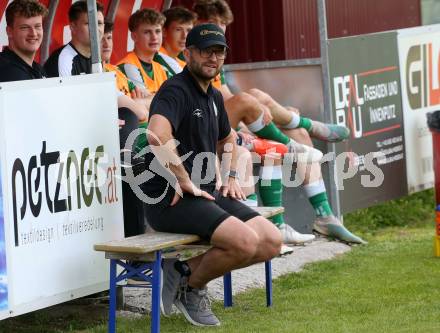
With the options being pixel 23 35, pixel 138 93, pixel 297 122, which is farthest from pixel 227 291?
pixel 297 122

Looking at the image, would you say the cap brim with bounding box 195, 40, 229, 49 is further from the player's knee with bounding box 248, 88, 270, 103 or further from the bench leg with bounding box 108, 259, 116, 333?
the player's knee with bounding box 248, 88, 270, 103

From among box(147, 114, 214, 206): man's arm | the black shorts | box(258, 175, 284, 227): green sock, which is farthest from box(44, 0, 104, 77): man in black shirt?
box(258, 175, 284, 227): green sock

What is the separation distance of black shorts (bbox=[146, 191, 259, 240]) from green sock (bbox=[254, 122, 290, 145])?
2.43 m

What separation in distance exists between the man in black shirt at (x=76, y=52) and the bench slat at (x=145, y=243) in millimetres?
1498

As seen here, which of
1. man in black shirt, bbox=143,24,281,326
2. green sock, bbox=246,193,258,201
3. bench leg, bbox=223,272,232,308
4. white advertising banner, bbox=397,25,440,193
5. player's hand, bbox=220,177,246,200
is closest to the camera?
man in black shirt, bbox=143,24,281,326

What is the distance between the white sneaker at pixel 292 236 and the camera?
354 inches

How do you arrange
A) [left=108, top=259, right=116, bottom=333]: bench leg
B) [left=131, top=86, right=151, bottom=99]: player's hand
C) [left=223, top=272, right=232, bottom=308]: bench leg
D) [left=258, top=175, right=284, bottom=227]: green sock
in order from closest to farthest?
[left=108, top=259, right=116, bottom=333]: bench leg < [left=223, top=272, right=232, bottom=308]: bench leg < [left=131, top=86, right=151, bottom=99]: player's hand < [left=258, top=175, right=284, bottom=227]: green sock

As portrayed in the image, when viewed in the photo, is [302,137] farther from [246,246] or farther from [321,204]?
[246,246]

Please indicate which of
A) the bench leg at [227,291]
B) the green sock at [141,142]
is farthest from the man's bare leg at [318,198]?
the bench leg at [227,291]

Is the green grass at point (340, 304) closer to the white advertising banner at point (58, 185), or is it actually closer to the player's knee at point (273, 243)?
the player's knee at point (273, 243)

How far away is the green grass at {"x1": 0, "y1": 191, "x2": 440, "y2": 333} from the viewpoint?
630 cm

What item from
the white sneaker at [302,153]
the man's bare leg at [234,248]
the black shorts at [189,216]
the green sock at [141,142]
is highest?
the green sock at [141,142]

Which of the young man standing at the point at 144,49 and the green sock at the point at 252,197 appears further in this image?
the green sock at the point at 252,197

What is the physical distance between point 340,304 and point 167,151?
1.55 metres
